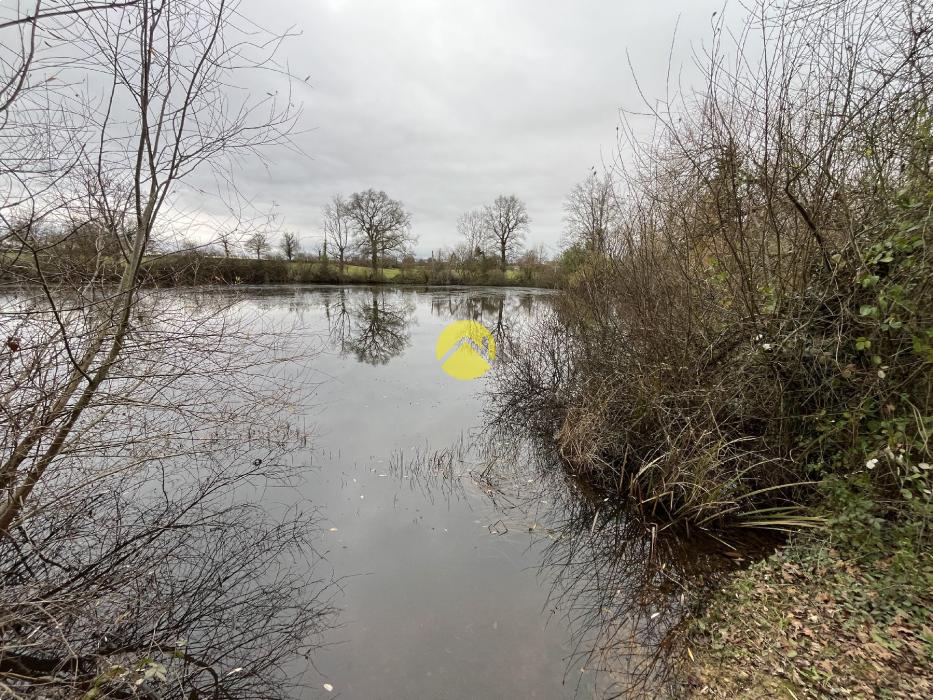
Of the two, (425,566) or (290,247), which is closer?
(425,566)

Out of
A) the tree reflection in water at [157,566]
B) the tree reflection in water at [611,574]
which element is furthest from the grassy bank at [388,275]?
the tree reflection in water at [157,566]

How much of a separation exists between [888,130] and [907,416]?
2299 millimetres

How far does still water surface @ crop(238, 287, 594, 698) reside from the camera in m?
2.91

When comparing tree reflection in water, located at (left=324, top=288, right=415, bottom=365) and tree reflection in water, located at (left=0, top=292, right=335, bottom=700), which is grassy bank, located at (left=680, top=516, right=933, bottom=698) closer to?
tree reflection in water, located at (left=0, top=292, right=335, bottom=700)

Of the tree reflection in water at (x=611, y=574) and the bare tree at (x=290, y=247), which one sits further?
the bare tree at (x=290, y=247)

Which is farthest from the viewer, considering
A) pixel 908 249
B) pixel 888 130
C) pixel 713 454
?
pixel 713 454

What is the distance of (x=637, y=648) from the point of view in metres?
3.03

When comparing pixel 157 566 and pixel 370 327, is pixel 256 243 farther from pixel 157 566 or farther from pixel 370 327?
pixel 370 327

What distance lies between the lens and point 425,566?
13.4 feet

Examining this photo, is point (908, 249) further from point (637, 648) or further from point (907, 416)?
point (637, 648)

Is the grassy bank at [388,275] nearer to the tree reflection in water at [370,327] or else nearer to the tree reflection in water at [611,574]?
the tree reflection in water at [370,327]

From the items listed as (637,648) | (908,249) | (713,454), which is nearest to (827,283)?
(908,249)

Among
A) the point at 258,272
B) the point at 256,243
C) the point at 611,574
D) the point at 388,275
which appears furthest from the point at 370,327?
the point at 388,275

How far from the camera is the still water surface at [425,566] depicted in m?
2.91
